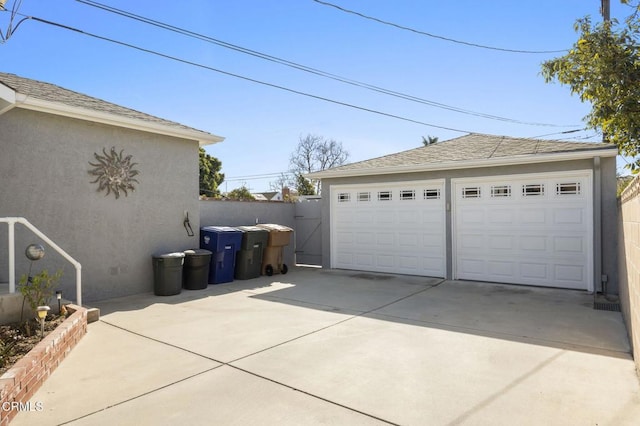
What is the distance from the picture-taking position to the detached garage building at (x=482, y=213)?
792cm

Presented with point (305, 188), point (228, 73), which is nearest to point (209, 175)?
point (305, 188)

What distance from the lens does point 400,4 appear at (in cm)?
1001

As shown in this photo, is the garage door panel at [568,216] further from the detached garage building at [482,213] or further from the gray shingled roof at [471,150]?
the gray shingled roof at [471,150]

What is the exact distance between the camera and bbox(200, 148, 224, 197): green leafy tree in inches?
1335

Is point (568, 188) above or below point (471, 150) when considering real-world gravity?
below

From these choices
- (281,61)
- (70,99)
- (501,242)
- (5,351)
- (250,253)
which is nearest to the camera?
(5,351)

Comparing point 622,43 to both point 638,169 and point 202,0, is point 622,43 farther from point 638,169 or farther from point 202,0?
point 202,0

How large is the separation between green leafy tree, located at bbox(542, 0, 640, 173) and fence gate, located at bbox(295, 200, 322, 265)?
311 inches

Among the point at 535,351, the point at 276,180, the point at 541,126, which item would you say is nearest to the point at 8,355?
the point at 535,351

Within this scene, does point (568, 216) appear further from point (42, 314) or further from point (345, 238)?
point (42, 314)

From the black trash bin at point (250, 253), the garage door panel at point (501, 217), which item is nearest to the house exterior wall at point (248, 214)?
the black trash bin at point (250, 253)

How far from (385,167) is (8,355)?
8.51m

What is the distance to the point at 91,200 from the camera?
742cm

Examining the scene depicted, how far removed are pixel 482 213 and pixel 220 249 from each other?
6267 millimetres
